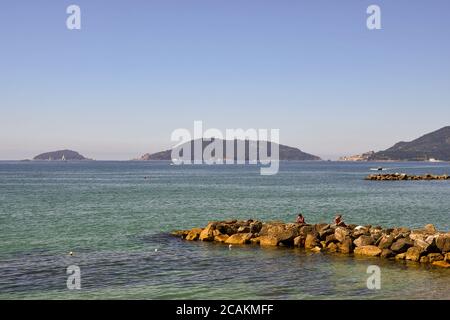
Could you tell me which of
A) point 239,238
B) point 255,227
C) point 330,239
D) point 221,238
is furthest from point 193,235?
point 330,239

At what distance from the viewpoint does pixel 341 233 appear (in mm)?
34844

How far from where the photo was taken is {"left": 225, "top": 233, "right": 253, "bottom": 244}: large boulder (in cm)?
3759

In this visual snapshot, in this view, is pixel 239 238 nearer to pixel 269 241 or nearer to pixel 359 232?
pixel 269 241

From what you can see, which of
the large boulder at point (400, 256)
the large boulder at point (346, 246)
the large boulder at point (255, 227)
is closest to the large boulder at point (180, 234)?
the large boulder at point (255, 227)

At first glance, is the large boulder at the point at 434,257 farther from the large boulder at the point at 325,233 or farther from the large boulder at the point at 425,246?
the large boulder at the point at 325,233

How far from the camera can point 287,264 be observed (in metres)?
30.1

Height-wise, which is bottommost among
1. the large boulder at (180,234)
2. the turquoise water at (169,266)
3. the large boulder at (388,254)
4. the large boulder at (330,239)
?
the turquoise water at (169,266)

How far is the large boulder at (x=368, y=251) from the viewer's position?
A: 32.1 meters

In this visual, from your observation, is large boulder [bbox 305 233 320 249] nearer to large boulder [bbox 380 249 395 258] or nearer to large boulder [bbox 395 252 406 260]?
large boulder [bbox 380 249 395 258]

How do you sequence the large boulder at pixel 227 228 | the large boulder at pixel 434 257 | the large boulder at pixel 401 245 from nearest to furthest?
the large boulder at pixel 434 257
the large boulder at pixel 401 245
the large boulder at pixel 227 228

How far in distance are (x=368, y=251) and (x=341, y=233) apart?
2768 millimetres

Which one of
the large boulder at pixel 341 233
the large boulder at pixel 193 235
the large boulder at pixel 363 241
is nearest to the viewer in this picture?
the large boulder at pixel 363 241
